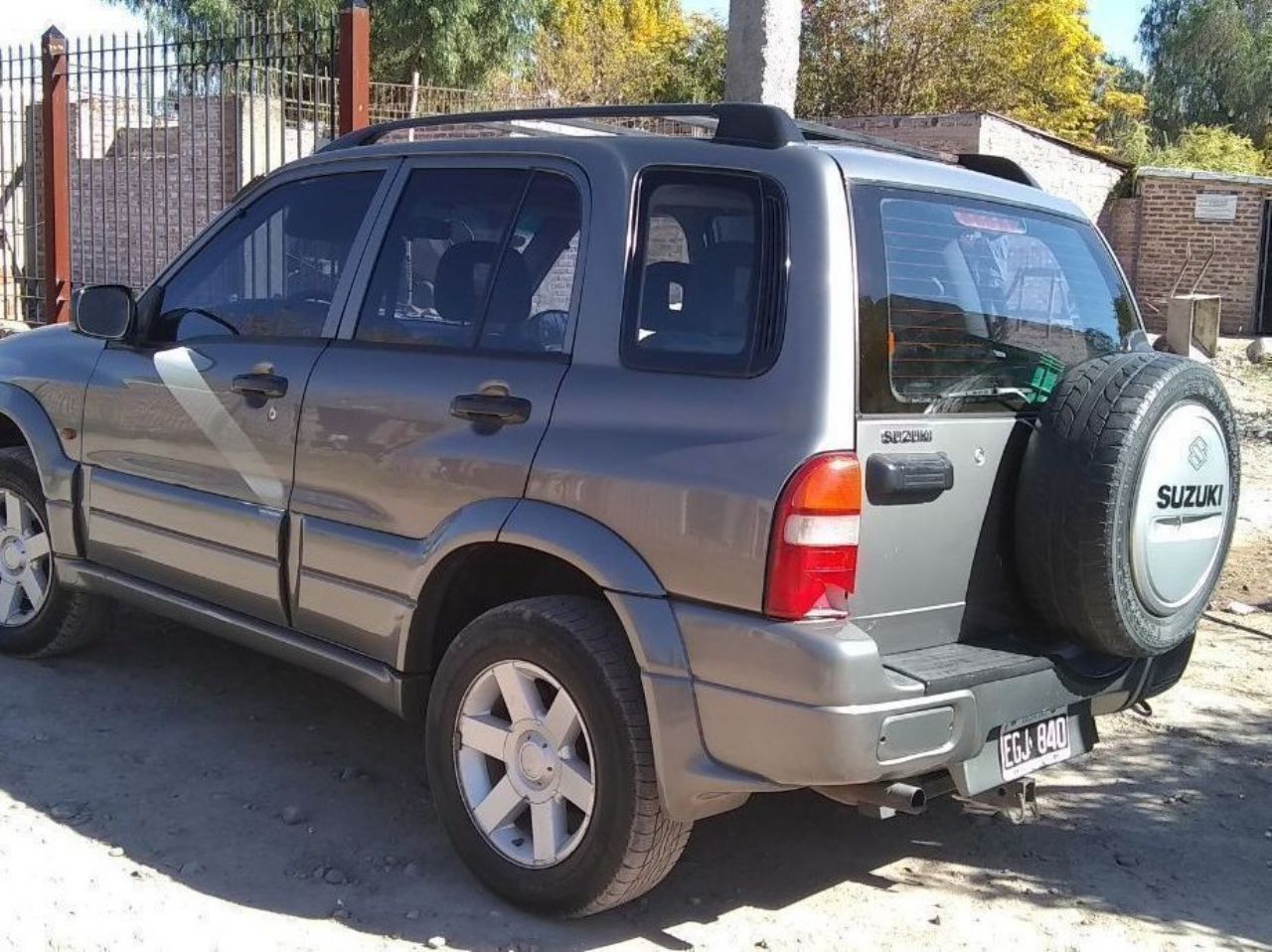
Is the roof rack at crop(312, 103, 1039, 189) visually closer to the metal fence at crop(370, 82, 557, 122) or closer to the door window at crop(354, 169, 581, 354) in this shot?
the door window at crop(354, 169, 581, 354)

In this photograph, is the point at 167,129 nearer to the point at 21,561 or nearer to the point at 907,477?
the point at 21,561

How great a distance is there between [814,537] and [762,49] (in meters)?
5.49

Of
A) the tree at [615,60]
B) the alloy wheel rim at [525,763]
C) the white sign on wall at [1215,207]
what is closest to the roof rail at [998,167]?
the alloy wheel rim at [525,763]

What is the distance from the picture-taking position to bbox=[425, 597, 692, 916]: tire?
3.21 m

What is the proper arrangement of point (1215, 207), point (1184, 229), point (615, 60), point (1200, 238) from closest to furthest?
point (1215, 207), point (1200, 238), point (1184, 229), point (615, 60)

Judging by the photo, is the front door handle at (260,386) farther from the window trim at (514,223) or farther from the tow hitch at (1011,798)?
the tow hitch at (1011,798)

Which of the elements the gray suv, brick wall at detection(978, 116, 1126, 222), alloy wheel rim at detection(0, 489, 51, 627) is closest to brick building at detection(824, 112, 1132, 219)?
brick wall at detection(978, 116, 1126, 222)

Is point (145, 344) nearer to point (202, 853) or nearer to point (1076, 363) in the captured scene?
point (202, 853)

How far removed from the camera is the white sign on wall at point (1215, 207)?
20625 mm

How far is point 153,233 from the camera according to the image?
36.3ft

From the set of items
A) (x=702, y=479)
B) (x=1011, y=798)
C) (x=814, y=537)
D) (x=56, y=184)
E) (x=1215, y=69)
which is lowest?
(x=1011, y=798)

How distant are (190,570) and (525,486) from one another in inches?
63.0

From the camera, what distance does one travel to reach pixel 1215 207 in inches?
815

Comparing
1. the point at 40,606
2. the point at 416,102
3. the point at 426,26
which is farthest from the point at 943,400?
the point at 426,26
